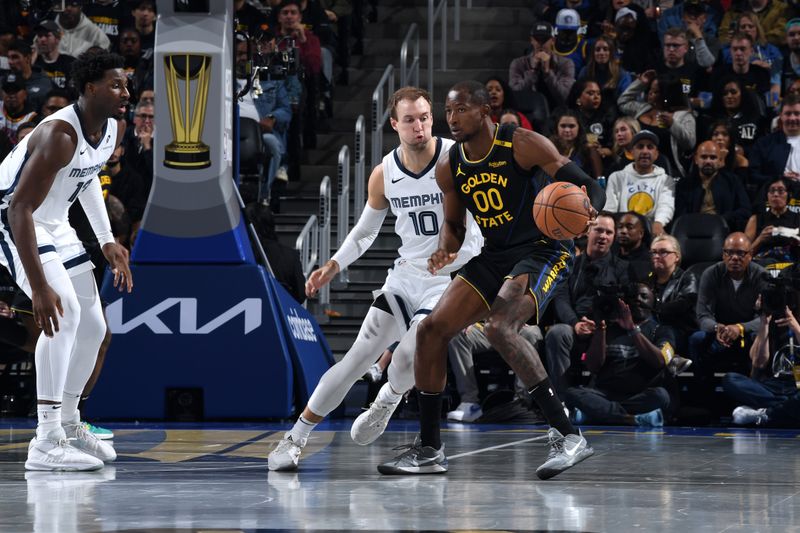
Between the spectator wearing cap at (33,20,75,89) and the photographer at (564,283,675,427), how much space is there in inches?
309

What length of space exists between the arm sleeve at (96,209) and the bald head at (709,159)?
6574 mm

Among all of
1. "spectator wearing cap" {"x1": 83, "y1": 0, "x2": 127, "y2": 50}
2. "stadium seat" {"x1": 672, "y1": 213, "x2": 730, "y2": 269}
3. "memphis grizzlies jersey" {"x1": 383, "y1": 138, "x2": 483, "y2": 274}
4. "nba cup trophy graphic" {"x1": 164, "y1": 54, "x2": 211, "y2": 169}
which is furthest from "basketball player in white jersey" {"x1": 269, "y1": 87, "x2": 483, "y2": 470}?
"spectator wearing cap" {"x1": 83, "y1": 0, "x2": 127, "y2": 50}

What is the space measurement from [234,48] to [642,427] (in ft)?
14.2

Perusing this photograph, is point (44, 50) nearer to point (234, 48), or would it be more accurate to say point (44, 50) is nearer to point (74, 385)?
point (234, 48)

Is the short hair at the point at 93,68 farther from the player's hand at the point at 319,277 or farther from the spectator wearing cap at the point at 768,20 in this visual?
the spectator wearing cap at the point at 768,20

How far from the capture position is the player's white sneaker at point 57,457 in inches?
260

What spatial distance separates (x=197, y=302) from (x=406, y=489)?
436 centimetres

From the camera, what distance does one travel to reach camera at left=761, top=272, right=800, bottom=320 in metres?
9.94

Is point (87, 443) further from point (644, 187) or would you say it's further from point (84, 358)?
point (644, 187)

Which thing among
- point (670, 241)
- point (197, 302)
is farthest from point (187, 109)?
point (670, 241)

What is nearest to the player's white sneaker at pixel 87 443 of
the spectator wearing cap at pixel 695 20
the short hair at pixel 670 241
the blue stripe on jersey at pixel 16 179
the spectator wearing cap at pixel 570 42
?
the blue stripe on jersey at pixel 16 179

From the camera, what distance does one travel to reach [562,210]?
6.24 metres

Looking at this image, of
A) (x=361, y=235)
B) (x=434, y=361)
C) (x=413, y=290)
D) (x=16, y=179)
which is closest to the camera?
(x=434, y=361)

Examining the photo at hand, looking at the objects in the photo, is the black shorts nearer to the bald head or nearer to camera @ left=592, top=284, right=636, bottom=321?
camera @ left=592, top=284, right=636, bottom=321
